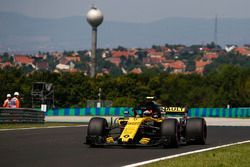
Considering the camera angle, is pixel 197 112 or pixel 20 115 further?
pixel 197 112

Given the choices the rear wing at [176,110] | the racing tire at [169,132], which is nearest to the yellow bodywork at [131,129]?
the racing tire at [169,132]

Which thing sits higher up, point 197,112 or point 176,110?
point 176,110

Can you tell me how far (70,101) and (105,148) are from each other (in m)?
115

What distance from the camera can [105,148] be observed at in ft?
66.0

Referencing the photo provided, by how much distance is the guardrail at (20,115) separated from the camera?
35.0m

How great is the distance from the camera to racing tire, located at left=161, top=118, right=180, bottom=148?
65.9 ft

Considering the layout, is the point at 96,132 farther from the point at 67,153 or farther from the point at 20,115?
the point at 20,115

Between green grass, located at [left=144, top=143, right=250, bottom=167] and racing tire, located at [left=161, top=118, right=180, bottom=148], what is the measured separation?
1.13 m

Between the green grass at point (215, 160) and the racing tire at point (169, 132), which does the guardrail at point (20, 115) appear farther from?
the green grass at point (215, 160)

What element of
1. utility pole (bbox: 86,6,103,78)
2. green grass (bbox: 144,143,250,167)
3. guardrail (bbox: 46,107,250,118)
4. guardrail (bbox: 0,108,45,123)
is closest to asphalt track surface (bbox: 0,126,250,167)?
green grass (bbox: 144,143,250,167)

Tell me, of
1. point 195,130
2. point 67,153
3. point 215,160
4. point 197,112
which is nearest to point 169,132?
point 195,130

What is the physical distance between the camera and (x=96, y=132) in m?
20.5

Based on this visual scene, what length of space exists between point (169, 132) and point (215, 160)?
3.47m

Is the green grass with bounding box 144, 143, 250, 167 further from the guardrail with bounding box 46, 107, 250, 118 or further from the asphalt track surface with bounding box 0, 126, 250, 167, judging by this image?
the guardrail with bounding box 46, 107, 250, 118
